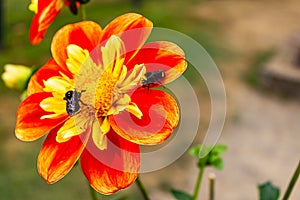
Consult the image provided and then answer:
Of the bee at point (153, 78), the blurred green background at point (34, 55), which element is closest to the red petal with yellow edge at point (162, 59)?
the bee at point (153, 78)

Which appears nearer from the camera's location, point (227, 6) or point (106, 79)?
point (106, 79)

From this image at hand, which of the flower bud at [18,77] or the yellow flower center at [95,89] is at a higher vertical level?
the yellow flower center at [95,89]

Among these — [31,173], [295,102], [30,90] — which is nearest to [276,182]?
[295,102]

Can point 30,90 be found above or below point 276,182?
above

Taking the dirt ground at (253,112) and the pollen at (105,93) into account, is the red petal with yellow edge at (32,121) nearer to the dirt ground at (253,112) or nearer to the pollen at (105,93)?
the pollen at (105,93)

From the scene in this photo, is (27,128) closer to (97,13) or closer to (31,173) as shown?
(31,173)

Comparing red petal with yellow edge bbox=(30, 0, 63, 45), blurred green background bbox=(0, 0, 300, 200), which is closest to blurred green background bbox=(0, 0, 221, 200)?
blurred green background bbox=(0, 0, 300, 200)

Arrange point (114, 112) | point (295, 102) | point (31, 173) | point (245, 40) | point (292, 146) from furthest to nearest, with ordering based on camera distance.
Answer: point (245, 40)
point (295, 102)
point (292, 146)
point (31, 173)
point (114, 112)
